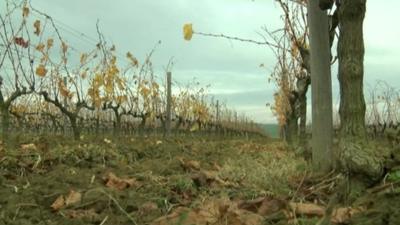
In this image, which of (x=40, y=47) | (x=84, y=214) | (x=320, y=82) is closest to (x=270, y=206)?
(x=84, y=214)

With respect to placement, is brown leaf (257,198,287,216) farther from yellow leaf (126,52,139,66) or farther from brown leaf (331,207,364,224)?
yellow leaf (126,52,139,66)

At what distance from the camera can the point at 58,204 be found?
3238 millimetres

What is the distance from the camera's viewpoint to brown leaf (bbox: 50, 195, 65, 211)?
3.20 m

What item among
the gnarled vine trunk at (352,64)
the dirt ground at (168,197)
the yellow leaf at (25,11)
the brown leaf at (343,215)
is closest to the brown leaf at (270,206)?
the dirt ground at (168,197)

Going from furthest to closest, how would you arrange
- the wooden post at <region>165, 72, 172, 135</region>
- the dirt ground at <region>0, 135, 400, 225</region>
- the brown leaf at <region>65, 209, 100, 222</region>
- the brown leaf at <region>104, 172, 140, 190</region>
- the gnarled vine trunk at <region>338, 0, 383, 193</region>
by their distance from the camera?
the wooden post at <region>165, 72, 172, 135</region>, the brown leaf at <region>104, 172, 140, 190</region>, the gnarled vine trunk at <region>338, 0, 383, 193</region>, the brown leaf at <region>65, 209, 100, 222</region>, the dirt ground at <region>0, 135, 400, 225</region>

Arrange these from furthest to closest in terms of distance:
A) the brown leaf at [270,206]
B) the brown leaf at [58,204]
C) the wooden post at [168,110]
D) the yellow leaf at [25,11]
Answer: the wooden post at [168,110] < the yellow leaf at [25,11] < the brown leaf at [58,204] < the brown leaf at [270,206]

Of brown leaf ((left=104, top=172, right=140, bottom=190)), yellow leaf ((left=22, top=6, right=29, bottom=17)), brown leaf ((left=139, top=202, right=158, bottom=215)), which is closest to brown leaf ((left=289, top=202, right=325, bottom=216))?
brown leaf ((left=139, top=202, right=158, bottom=215))

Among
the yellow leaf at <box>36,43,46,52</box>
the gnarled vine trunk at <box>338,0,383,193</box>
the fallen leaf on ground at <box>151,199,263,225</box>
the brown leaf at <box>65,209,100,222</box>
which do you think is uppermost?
the yellow leaf at <box>36,43,46,52</box>

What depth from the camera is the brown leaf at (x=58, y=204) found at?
320 cm

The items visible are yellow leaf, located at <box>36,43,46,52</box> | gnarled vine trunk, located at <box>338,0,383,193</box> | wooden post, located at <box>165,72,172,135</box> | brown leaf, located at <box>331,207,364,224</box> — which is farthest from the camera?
wooden post, located at <box>165,72,172,135</box>

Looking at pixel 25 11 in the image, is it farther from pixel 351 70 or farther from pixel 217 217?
pixel 217 217

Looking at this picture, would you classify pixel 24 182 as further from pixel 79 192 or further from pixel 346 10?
pixel 346 10

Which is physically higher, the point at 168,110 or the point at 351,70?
the point at 168,110

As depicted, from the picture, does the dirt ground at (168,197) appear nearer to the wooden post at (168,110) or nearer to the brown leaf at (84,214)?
the brown leaf at (84,214)
